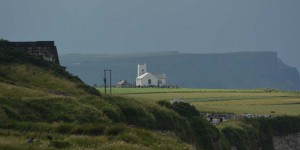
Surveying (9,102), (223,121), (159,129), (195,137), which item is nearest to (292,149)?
(223,121)

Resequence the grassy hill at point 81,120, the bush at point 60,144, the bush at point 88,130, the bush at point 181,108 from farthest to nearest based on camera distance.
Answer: the bush at point 181,108, the bush at point 88,130, the grassy hill at point 81,120, the bush at point 60,144

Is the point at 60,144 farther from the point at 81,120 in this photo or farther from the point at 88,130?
the point at 81,120

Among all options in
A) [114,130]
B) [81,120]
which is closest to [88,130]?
[114,130]

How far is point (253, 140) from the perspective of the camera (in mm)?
58156

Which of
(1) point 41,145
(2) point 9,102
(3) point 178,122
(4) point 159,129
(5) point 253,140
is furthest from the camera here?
(5) point 253,140

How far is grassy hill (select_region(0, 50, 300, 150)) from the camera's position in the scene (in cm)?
1905

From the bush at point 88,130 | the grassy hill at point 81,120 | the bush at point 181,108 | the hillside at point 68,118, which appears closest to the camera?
the hillside at point 68,118

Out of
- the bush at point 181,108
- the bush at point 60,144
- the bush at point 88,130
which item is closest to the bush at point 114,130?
the bush at point 88,130

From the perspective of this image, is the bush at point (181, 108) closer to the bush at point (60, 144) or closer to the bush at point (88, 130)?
the bush at point (88, 130)

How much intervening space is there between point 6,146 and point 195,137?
2752cm

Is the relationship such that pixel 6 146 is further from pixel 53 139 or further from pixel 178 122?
pixel 178 122

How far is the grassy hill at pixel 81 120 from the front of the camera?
1905 centimetres

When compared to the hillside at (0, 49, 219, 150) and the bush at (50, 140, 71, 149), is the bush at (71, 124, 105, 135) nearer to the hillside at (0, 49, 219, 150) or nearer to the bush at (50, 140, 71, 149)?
the hillside at (0, 49, 219, 150)

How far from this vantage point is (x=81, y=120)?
93.7 feet
